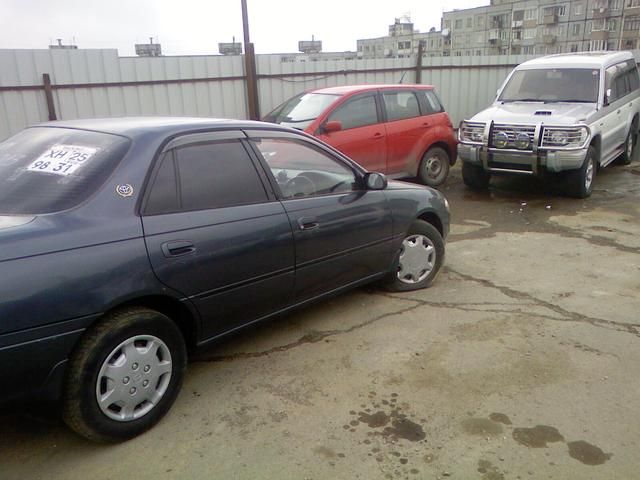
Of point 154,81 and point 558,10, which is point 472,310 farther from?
point 558,10

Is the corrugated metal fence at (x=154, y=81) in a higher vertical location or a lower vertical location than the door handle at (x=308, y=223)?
higher

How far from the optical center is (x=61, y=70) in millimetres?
8328

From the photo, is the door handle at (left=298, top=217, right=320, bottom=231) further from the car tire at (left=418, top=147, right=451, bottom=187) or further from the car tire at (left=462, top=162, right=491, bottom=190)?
the car tire at (left=462, top=162, right=491, bottom=190)

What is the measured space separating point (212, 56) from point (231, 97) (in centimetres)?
76

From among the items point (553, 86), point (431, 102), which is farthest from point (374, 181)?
point (553, 86)

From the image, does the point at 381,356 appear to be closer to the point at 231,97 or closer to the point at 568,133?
the point at 568,133

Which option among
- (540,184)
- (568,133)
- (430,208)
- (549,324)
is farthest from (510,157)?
(549,324)

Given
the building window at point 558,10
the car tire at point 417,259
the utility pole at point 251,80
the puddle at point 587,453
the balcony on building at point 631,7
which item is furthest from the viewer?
the building window at point 558,10

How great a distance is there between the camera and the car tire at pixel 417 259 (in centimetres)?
461

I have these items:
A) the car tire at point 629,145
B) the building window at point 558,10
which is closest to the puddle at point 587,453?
the car tire at point 629,145

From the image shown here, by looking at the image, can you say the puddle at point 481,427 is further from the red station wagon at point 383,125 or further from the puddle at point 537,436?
the red station wagon at point 383,125

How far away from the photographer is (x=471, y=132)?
8.14 m

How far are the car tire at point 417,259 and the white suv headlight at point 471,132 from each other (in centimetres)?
370

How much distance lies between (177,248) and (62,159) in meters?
0.79
